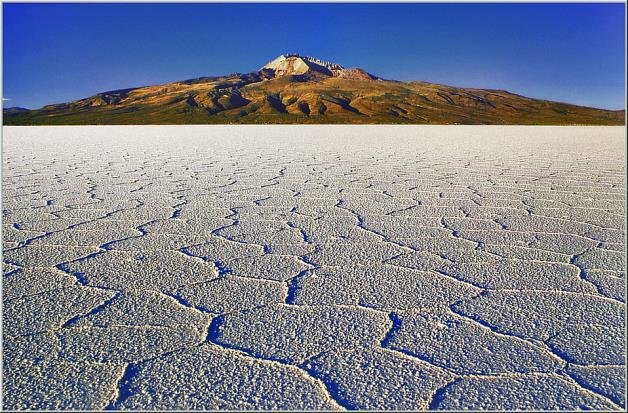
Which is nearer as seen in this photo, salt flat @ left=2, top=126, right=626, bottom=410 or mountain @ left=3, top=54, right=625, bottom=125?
salt flat @ left=2, top=126, right=626, bottom=410

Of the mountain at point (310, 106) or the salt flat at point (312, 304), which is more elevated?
the salt flat at point (312, 304)

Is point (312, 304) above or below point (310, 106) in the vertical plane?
above

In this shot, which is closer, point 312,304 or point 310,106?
point 312,304

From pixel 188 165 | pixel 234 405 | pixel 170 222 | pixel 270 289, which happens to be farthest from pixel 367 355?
pixel 188 165

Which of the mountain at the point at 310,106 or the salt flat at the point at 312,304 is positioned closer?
the salt flat at the point at 312,304

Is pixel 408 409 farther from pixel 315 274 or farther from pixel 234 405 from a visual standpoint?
pixel 315 274
